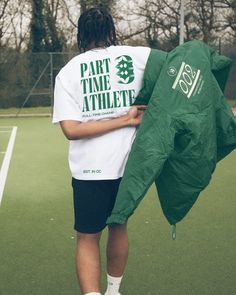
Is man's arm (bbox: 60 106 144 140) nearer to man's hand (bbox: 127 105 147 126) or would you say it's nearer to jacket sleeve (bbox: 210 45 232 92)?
man's hand (bbox: 127 105 147 126)

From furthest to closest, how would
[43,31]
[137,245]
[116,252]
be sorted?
[43,31], [137,245], [116,252]

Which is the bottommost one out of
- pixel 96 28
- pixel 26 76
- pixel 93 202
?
pixel 26 76

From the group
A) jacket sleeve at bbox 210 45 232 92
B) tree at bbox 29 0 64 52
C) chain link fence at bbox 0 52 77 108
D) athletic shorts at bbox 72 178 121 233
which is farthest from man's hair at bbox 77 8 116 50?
tree at bbox 29 0 64 52

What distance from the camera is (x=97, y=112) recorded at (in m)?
2.70

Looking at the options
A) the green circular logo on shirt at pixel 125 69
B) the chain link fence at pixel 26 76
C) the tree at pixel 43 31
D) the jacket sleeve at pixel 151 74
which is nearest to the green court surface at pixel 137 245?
the jacket sleeve at pixel 151 74

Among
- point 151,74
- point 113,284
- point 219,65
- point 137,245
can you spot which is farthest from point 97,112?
point 137,245

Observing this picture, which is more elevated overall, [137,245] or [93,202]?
[93,202]

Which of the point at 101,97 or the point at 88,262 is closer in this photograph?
the point at 101,97

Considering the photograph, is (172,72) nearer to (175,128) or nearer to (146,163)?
(175,128)

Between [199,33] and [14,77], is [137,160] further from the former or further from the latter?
[199,33]

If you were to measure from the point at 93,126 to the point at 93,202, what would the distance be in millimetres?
407

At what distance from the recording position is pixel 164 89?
2699mm

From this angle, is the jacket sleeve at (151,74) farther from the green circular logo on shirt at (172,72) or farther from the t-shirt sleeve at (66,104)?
the t-shirt sleeve at (66,104)

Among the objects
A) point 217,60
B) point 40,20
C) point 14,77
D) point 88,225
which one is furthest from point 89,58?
point 40,20
